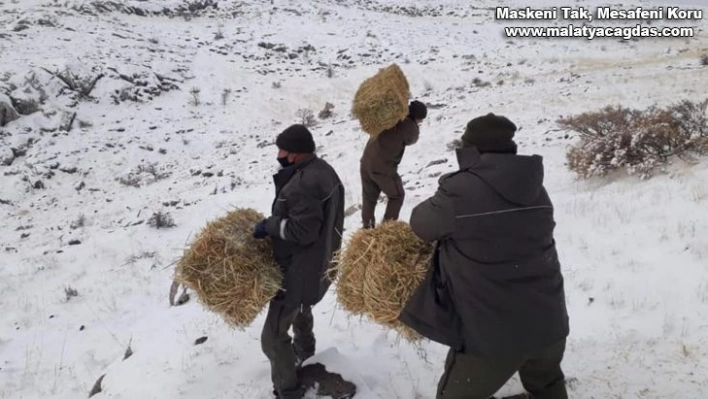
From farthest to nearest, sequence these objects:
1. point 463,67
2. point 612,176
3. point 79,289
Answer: point 463,67 → point 79,289 → point 612,176

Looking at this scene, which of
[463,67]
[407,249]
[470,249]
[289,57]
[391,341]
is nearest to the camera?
[470,249]

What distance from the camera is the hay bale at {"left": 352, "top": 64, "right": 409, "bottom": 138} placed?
5789 mm

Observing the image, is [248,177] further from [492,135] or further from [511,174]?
[511,174]

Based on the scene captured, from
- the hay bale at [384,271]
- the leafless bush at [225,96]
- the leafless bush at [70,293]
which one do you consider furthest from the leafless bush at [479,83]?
the hay bale at [384,271]

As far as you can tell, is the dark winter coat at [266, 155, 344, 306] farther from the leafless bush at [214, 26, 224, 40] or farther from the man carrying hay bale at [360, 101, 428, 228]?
the leafless bush at [214, 26, 224, 40]

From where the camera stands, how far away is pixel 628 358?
3680mm

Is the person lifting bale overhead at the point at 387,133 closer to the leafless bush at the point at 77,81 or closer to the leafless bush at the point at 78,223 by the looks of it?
the leafless bush at the point at 78,223

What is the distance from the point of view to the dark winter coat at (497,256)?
2355mm

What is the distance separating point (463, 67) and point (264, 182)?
38.9ft

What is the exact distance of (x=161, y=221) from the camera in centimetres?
983

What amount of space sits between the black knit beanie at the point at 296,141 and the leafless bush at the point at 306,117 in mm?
12551

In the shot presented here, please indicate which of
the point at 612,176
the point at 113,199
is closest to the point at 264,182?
the point at 113,199

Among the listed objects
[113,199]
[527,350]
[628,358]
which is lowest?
[113,199]

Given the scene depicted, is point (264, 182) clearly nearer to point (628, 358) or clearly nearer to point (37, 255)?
point (37, 255)
